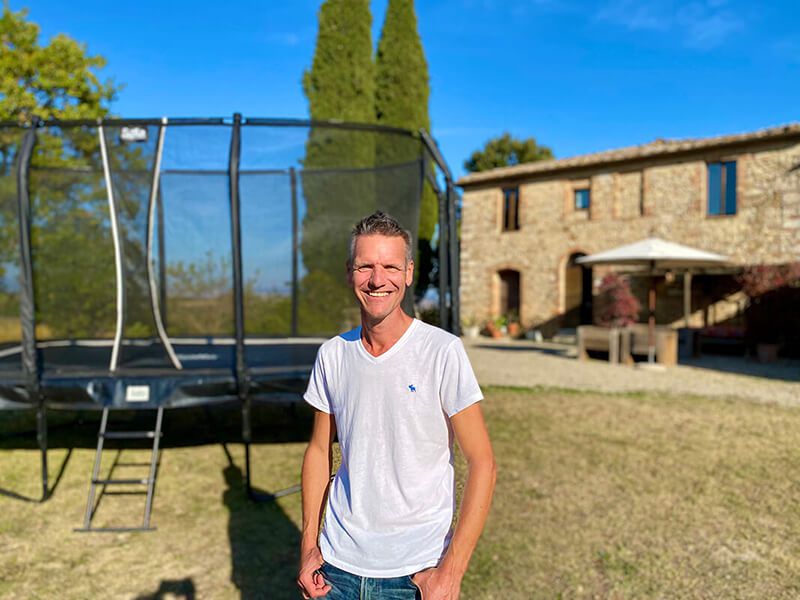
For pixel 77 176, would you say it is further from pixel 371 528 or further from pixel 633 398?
pixel 633 398

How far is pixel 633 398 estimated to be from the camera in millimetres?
7602

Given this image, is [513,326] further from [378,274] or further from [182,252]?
[378,274]

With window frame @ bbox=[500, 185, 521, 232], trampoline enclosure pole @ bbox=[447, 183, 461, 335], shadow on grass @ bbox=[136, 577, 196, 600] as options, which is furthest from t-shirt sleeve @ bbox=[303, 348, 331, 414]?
window frame @ bbox=[500, 185, 521, 232]

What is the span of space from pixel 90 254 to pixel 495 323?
12256mm

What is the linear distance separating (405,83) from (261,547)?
1679 cm

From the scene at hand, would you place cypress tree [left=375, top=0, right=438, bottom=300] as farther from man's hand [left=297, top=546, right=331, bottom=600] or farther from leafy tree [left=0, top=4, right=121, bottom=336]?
man's hand [left=297, top=546, right=331, bottom=600]

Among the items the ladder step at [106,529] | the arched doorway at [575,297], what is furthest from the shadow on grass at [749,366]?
the ladder step at [106,529]

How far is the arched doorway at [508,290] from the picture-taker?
17391 millimetres

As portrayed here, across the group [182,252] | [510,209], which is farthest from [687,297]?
[182,252]

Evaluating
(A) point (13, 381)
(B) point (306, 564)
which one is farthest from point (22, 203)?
(B) point (306, 564)

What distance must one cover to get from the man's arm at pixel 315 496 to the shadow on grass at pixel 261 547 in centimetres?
160

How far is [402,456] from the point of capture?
1.40 meters

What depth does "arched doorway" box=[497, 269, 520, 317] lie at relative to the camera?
57.1 feet

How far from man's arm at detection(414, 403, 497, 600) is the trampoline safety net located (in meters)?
3.07
